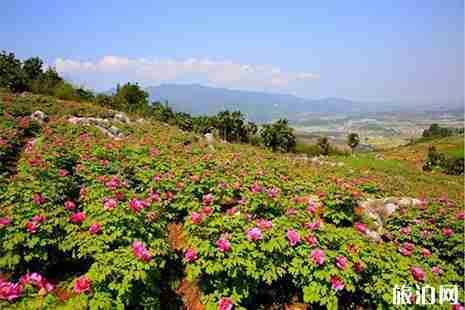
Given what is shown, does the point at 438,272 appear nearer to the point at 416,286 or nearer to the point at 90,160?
the point at 416,286

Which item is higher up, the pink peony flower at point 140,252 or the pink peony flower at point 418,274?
the pink peony flower at point 140,252

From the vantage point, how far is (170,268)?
5984mm

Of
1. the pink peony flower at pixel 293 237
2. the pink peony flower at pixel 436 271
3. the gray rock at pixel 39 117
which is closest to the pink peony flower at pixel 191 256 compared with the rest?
the pink peony flower at pixel 293 237

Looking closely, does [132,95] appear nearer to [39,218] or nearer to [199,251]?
[39,218]

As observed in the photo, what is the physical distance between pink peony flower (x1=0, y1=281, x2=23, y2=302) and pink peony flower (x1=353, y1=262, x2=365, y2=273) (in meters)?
5.02

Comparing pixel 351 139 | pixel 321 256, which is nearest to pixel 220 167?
pixel 321 256

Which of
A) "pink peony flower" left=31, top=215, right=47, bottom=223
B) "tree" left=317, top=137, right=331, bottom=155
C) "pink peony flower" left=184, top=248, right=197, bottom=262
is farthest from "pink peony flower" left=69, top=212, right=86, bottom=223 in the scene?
"tree" left=317, top=137, right=331, bottom=155

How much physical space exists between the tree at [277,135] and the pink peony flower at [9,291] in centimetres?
5319

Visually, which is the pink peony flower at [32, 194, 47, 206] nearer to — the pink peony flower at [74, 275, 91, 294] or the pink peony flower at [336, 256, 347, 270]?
the pink peony flower at [74, 275, 91, 294]

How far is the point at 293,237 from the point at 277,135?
169 ft

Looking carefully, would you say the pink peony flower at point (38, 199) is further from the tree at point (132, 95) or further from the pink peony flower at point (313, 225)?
the tree at point (132, 95)

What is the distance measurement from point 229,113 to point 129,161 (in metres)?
49.4

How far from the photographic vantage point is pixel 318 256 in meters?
4.39

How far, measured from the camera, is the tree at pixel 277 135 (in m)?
55.3
